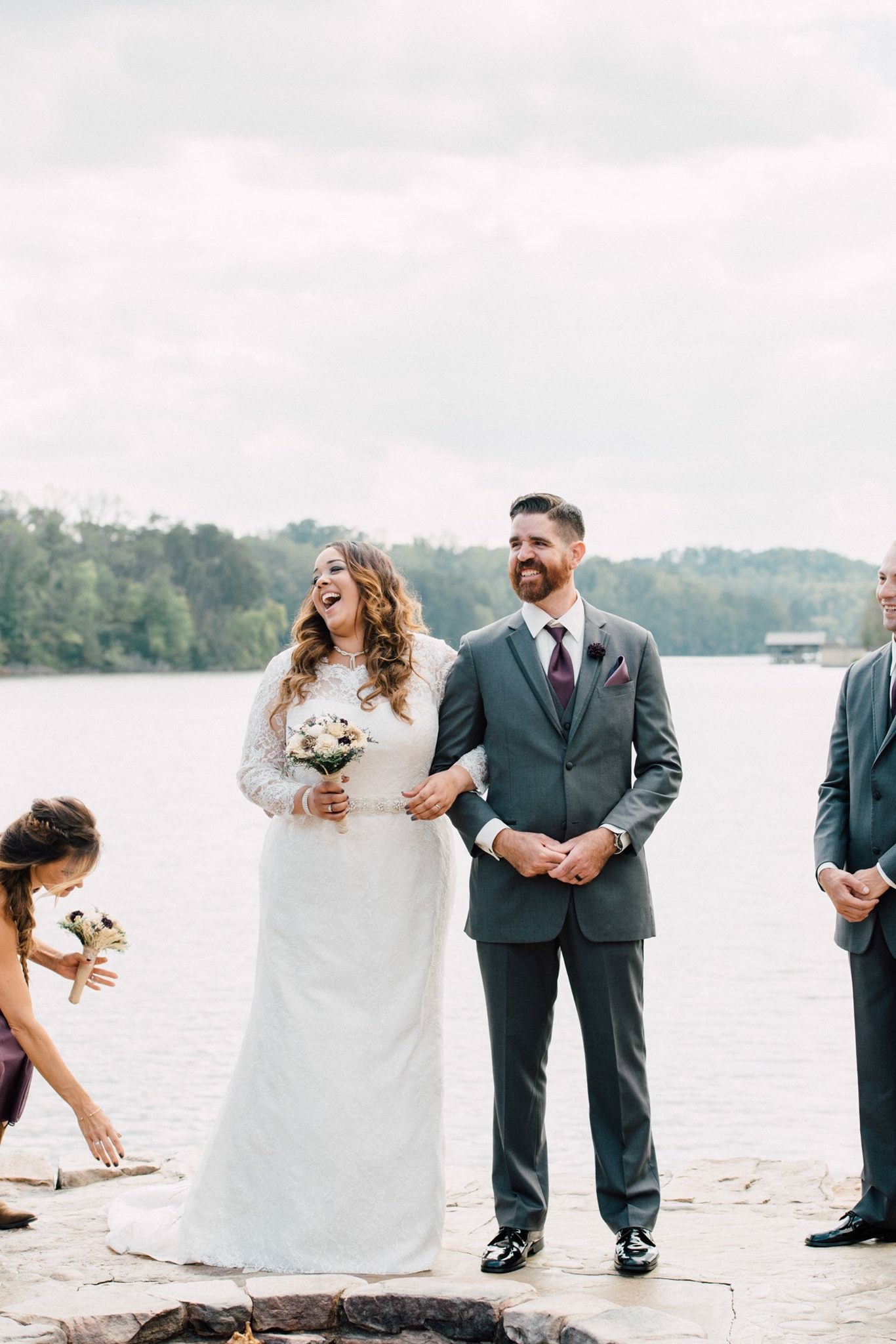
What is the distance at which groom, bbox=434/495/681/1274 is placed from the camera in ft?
15.7

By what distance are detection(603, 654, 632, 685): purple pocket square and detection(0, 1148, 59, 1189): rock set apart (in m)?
3.06

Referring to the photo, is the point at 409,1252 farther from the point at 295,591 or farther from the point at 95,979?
the point at 295,591

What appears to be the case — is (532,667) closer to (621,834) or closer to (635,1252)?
(621,834)

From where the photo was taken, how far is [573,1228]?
5316 mm

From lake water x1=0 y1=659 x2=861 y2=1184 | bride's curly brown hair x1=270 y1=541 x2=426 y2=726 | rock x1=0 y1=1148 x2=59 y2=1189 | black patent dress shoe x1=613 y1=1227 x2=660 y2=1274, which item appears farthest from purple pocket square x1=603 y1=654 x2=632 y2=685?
rock x1=0 y1=1148 x2=59 y2=1189

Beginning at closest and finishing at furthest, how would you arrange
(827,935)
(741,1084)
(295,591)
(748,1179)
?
(748,1179), (741,1084), (827,935), (295,591)

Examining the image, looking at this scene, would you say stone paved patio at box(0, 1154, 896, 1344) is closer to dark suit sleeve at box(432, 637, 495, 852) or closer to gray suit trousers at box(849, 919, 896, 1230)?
gray suit trousers at box(849, 919, 896, 1230)

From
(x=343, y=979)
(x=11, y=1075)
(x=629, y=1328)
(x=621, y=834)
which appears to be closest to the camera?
(x=629, y=1328)

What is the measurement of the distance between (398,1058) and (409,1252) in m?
0.60

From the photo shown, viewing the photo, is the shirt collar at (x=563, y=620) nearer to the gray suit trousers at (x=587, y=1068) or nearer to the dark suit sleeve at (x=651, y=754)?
the dark suit sleeve at (x=651, y=754)

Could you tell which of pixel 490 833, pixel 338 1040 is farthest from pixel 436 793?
pixel 338 1040

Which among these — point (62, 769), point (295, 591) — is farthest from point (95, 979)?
point (295, 591)

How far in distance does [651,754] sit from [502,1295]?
1728mm

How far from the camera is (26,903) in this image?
5.15m
